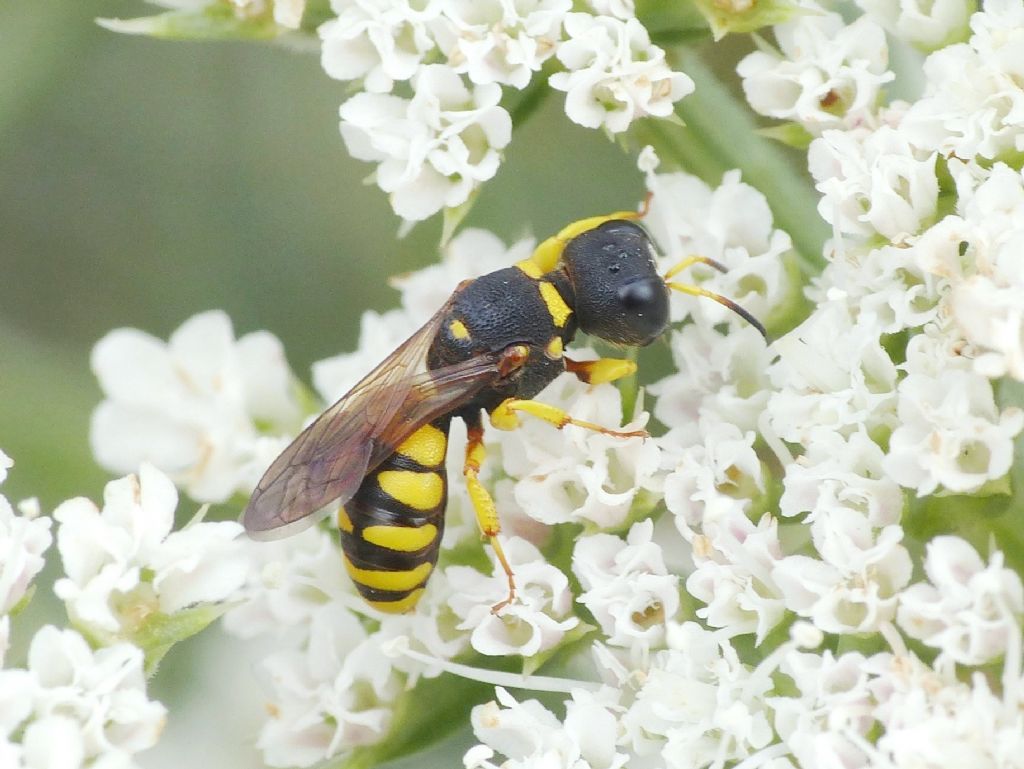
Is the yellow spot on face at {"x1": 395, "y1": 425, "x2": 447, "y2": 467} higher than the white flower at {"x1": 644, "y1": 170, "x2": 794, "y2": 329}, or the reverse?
the white flower at {"x1": 644, "y1": 170, "x2": 794, "y2": 329}

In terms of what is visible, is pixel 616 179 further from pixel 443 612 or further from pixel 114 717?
pixel 114 717

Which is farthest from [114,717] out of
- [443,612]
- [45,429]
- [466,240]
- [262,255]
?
[262,255]

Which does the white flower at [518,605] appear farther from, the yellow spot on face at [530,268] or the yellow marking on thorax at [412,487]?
the yellow spot on face at [530,268]

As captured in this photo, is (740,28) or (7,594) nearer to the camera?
(7,594)

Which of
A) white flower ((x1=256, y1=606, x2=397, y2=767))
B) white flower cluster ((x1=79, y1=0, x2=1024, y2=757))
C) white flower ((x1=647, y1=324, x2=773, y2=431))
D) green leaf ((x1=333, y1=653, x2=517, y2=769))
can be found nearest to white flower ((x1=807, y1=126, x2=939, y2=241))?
white flower cluster ((x1=79, y1=0, x2=1024, y2=757))

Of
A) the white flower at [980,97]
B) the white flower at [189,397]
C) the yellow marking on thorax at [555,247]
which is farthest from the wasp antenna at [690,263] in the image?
the white flower at [189,397]

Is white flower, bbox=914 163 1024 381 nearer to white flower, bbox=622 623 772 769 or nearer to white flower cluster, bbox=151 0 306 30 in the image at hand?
white flower, bbox=622 623 772 769
